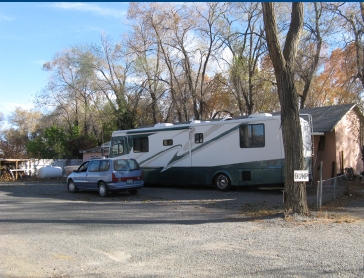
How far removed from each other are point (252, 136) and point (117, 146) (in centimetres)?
798

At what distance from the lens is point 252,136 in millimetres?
15938

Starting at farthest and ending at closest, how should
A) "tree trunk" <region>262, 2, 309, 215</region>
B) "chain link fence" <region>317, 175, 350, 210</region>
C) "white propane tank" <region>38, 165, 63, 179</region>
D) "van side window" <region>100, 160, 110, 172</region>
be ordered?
"white propane tank" <region>38, 165, 63, 179</region> < "van side window" <region>100, 160, 110, 172</region> < "chain link fence" <region>317, 175, 350, 210</region> < "tree trunk" <region>262, 2, 309, 215</region>

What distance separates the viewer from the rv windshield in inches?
809

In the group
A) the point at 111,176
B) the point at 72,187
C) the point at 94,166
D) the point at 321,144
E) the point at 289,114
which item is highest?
the point at 289,114

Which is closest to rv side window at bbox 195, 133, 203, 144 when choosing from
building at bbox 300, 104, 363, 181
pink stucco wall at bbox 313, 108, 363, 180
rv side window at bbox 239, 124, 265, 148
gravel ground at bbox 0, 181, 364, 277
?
rv side window at bbox 239, 124, 265, 148

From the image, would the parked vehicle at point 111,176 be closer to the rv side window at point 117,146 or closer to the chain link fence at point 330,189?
the rv side window at point 117,146

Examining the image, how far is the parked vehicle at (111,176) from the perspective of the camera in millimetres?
15711

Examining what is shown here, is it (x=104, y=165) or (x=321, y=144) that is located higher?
(x=321, y=144)

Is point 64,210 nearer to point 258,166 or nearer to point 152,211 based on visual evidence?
point 152,211

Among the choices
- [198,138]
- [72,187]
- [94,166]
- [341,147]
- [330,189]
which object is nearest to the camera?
[330,189]

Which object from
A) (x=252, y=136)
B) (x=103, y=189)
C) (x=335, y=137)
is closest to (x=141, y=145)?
(x=103, y=189)

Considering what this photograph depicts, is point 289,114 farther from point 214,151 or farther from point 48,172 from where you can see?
point 48,172

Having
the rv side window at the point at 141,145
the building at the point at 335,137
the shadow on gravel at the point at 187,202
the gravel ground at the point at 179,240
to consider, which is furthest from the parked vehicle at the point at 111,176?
the building at the point at 335,137

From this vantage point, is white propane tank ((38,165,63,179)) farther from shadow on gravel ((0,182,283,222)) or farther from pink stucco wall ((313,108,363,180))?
pink stucco wall ((313,108,363,180))
